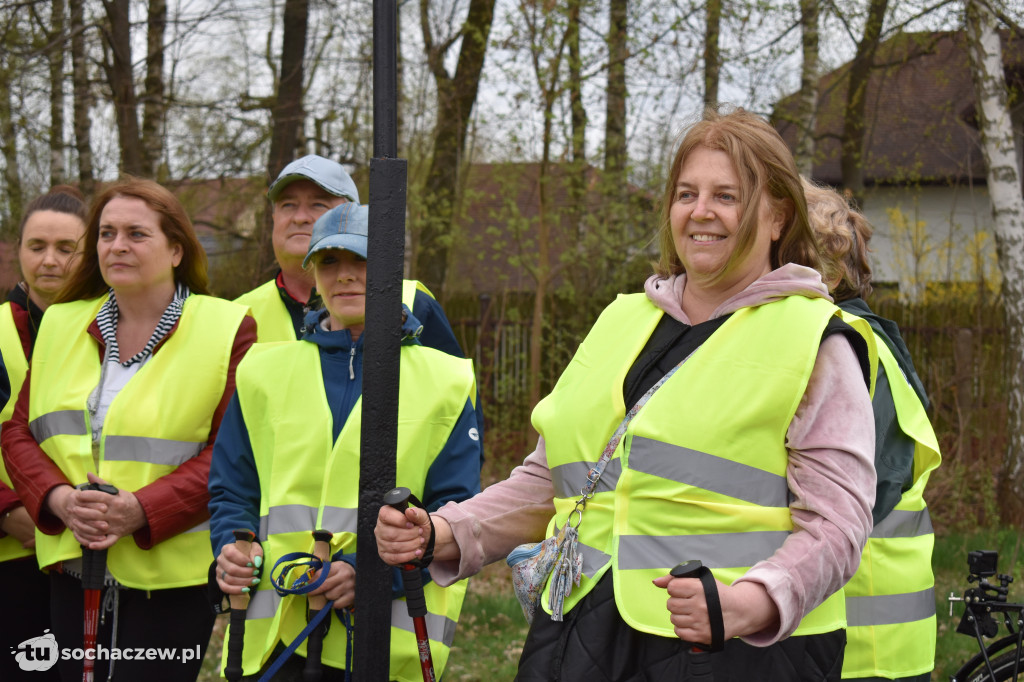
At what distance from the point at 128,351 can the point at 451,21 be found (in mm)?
7803

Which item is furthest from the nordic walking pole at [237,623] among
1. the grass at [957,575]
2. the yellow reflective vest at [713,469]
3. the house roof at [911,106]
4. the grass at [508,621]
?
the house roof at [911,106]

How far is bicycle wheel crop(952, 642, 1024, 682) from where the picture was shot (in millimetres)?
4070

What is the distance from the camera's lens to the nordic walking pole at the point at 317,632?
2665mm

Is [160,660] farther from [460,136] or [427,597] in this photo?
[460,136]

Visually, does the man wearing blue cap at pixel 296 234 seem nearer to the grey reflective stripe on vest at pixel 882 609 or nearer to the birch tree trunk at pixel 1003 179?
the grey reflective stripe on vest at pixel 882 609

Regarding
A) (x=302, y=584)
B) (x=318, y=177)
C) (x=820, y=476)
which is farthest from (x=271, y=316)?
(x=820, y=476)

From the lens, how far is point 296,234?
3.88m

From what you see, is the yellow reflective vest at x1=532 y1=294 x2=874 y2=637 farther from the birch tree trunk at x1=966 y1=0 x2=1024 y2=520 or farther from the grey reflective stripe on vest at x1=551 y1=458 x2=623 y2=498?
the birch tree trunk at x1=966 y1=0 x2=1024 y2=520

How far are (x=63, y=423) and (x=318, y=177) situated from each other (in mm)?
1275

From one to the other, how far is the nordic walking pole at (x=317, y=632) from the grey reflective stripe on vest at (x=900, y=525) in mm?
1532

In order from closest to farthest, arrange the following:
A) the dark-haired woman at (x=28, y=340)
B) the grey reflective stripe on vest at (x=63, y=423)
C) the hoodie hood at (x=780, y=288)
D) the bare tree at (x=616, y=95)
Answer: the hoodie hood at (x=780, y=288) → the grey reflective stripe on vest at (x=63, y=423) → the dark-haired woman at (x=28, y=340) → the bare tree at (x=616, y=95)

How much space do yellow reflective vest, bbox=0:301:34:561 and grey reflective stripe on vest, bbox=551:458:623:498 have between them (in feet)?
8.19

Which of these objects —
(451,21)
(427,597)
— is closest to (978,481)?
(451,21)

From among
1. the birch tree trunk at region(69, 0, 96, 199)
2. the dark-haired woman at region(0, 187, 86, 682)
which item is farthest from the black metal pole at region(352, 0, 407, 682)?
the birch tree trunk at region(69, 0, 96, 199)
